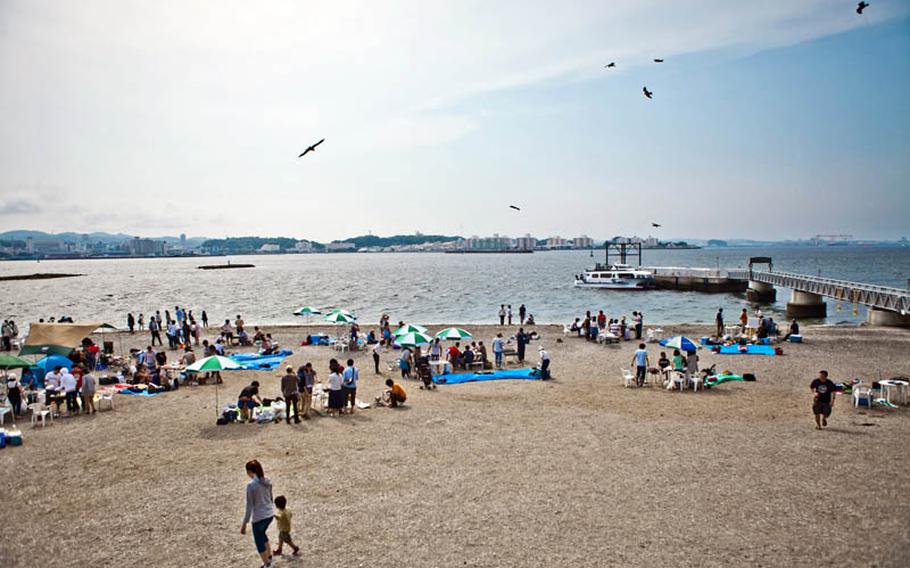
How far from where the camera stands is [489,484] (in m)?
9.80

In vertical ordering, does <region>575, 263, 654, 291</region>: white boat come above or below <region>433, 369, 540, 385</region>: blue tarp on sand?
above

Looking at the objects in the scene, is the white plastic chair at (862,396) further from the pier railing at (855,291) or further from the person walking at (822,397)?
the pier railing at (855,291)

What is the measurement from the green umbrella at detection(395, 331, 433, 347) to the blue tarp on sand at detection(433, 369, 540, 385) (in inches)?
51.5

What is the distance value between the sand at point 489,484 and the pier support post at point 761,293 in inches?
1654

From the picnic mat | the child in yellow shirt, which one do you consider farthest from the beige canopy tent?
the picnic mat

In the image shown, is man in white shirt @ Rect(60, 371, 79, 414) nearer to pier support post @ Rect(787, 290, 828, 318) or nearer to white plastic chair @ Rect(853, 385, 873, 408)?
white plastic chair @ Rect(853, 385, 873, 408)

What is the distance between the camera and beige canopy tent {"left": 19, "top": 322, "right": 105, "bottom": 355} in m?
18.5

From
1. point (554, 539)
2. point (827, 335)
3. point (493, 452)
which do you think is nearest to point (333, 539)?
point (554, 539)

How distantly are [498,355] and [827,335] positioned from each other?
17.9 meters

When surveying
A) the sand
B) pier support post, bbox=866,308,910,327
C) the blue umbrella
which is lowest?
the sand

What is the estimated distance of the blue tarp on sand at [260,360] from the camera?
2097cm

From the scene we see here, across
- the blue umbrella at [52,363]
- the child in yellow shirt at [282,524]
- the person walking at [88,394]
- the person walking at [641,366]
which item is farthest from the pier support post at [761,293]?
the child in yellow shirt at [282,524]

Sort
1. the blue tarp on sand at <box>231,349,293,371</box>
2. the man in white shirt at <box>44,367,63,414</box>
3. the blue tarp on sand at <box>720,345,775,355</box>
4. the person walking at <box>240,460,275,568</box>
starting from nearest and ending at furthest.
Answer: the person walking at <box>240,460,275,568</box> → the man in white shirt at <box>44,367,63,414</box> → the blue tarp on sand at <box>231,349,293,371</box> → the blue tarp on sand at <box>720,345,775,355</box>

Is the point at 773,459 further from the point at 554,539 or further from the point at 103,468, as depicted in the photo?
the point at 103,468
